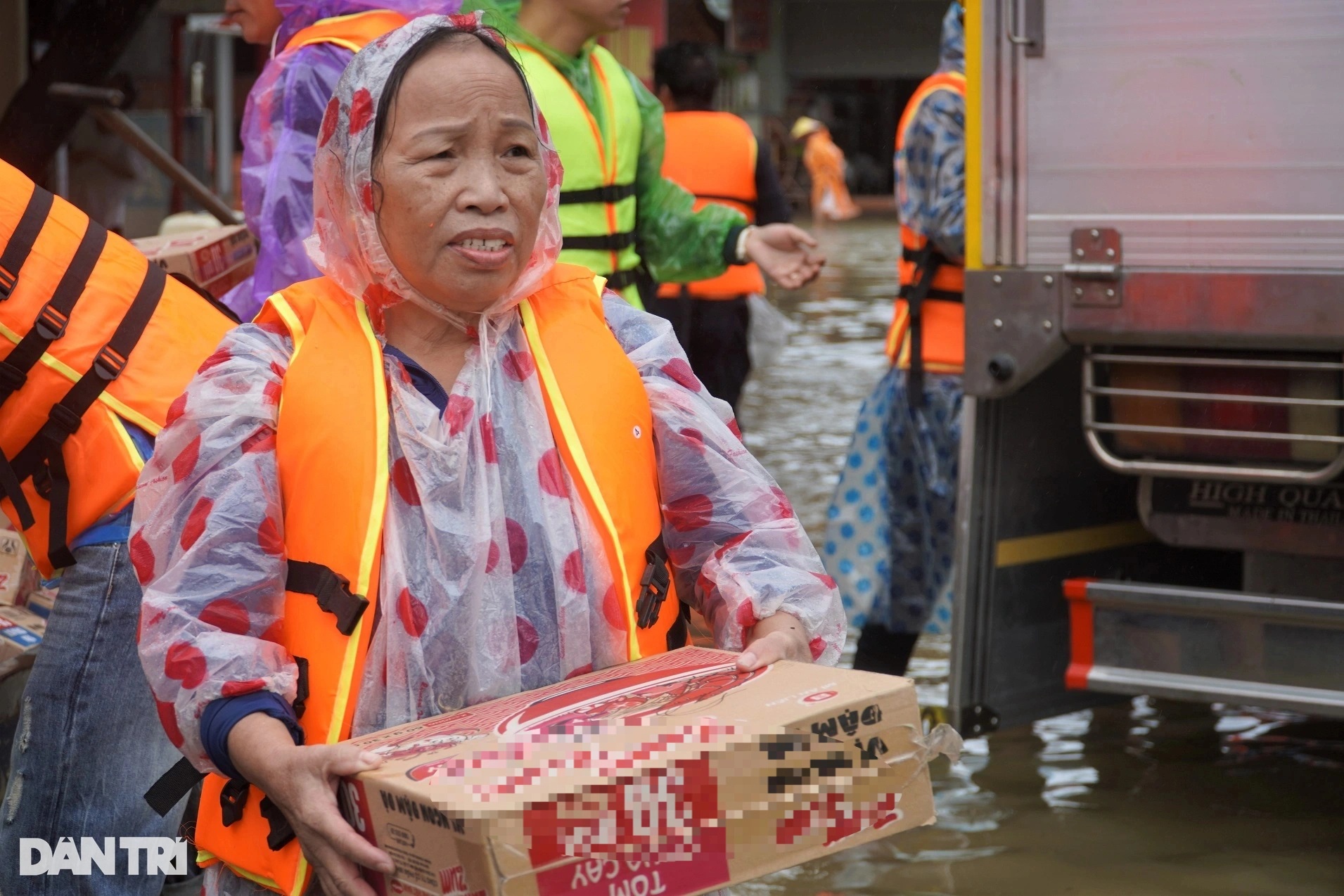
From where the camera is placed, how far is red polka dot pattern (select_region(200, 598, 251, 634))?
1.83 meters

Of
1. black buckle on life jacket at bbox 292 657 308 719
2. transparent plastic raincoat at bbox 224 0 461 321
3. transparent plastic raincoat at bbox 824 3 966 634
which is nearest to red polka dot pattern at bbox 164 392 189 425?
black buckle on life jacket at bbox 292 657 308 719

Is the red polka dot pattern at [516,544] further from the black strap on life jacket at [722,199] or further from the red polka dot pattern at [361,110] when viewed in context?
the black strap on life jacket at [722,199]

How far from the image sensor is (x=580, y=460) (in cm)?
197

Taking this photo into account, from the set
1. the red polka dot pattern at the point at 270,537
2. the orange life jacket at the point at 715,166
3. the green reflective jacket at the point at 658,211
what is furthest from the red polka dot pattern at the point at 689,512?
the orange life jacket at the point at 715,166

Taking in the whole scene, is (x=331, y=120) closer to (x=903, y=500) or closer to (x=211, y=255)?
(x=211, y=255)

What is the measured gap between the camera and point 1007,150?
362 cm

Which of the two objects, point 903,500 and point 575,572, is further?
point 903,500

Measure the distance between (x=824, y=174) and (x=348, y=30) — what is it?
32247 mm

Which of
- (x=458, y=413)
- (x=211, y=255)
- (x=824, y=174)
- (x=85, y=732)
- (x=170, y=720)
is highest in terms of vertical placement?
(x=824, y=174)

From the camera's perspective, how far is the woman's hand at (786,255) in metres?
3.62

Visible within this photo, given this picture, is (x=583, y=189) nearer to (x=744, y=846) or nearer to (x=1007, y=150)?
(x=1007, y=150)

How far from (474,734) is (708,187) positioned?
4.91 meters

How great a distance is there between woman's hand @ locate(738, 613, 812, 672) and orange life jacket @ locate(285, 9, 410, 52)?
174 cm

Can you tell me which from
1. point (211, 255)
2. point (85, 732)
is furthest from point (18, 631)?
point (211, 255)
